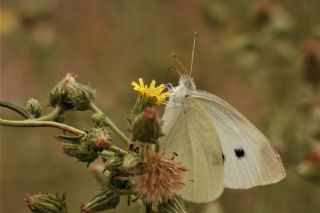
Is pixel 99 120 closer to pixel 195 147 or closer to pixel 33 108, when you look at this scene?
pixel 33 108

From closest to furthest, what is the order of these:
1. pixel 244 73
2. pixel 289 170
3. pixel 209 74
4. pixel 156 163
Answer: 1. pixel 156 163
2. pixel 289 170
3. pixel 244 73
4. pixel 209 74

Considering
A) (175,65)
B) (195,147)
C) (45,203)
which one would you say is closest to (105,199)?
(45,203)

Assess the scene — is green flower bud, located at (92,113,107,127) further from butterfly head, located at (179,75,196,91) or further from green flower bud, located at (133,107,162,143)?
butterfly head, located at (179,75,196,91)

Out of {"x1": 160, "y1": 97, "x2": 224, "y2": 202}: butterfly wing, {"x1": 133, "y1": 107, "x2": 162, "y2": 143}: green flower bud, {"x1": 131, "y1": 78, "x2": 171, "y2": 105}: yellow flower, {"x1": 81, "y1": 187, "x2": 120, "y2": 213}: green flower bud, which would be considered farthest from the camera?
{"x1": 160, "y1": 97, "x2": 224, "y2": 202}: butterfly wing

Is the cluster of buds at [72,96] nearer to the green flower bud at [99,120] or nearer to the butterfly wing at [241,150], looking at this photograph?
the green flower bud at [99,120]

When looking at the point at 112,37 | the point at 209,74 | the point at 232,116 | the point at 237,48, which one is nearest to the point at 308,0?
the point at 237,48

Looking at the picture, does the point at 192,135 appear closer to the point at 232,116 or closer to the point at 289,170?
the point at 232,116

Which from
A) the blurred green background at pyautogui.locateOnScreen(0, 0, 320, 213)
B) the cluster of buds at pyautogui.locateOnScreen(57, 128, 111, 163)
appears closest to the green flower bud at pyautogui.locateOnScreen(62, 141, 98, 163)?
the cluster of buds at pyautogui.locateOnScreen(57, 128, 111, 163)
